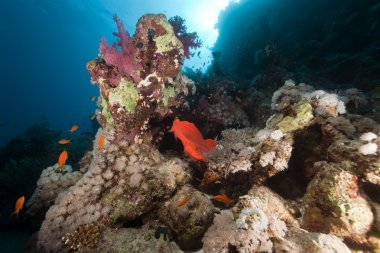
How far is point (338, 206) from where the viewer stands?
9.93 feet

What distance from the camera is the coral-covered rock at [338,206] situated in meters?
2.96

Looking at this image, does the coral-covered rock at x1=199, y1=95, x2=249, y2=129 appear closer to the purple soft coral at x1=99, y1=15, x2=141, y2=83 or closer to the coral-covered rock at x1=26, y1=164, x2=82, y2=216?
the purple soft coral at x1=99, y1=15, x2=141, y2=83

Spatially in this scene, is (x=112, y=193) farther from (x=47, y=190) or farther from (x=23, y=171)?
(x=23, y=171)

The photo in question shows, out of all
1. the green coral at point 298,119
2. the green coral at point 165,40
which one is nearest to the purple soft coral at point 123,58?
the green coral at point 165,40

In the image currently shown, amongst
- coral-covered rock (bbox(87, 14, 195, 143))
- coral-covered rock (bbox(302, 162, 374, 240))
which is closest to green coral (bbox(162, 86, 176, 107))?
coral-covered rock (bbox(87, 14, 195, 143))

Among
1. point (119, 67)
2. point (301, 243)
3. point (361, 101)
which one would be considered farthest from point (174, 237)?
point (361, 101)

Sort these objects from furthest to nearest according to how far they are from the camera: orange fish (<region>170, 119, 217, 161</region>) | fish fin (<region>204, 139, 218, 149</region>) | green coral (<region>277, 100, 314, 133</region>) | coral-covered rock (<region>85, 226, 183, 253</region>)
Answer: fish fin (<region>204, 139, 218, 149</region>) < orange fish (<region>170, 119, 217, 161</region>) < green coral (<region>277, 100, 314, 133</region>) < coral-covered rock (<region>85, 226, 183, 253</region>)

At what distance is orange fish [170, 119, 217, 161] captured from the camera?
457cm

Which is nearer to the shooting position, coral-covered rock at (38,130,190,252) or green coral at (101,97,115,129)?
coral-covered rock at (38,130,190,252)

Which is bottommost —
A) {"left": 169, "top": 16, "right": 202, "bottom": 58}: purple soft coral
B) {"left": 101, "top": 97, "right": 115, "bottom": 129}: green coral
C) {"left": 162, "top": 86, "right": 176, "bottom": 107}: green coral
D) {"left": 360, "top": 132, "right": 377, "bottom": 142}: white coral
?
{"left": 360, "top": 132, "right": 377, "bottom": 142}: white coral

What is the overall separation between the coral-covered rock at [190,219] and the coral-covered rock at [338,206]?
5.12 ft

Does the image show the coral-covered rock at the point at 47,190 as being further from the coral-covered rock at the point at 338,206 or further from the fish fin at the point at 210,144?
the coral-covered rock at the point at 338,206

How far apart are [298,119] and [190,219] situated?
2710mm

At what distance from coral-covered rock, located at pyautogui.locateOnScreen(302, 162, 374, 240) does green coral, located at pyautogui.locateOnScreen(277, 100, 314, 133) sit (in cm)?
104
